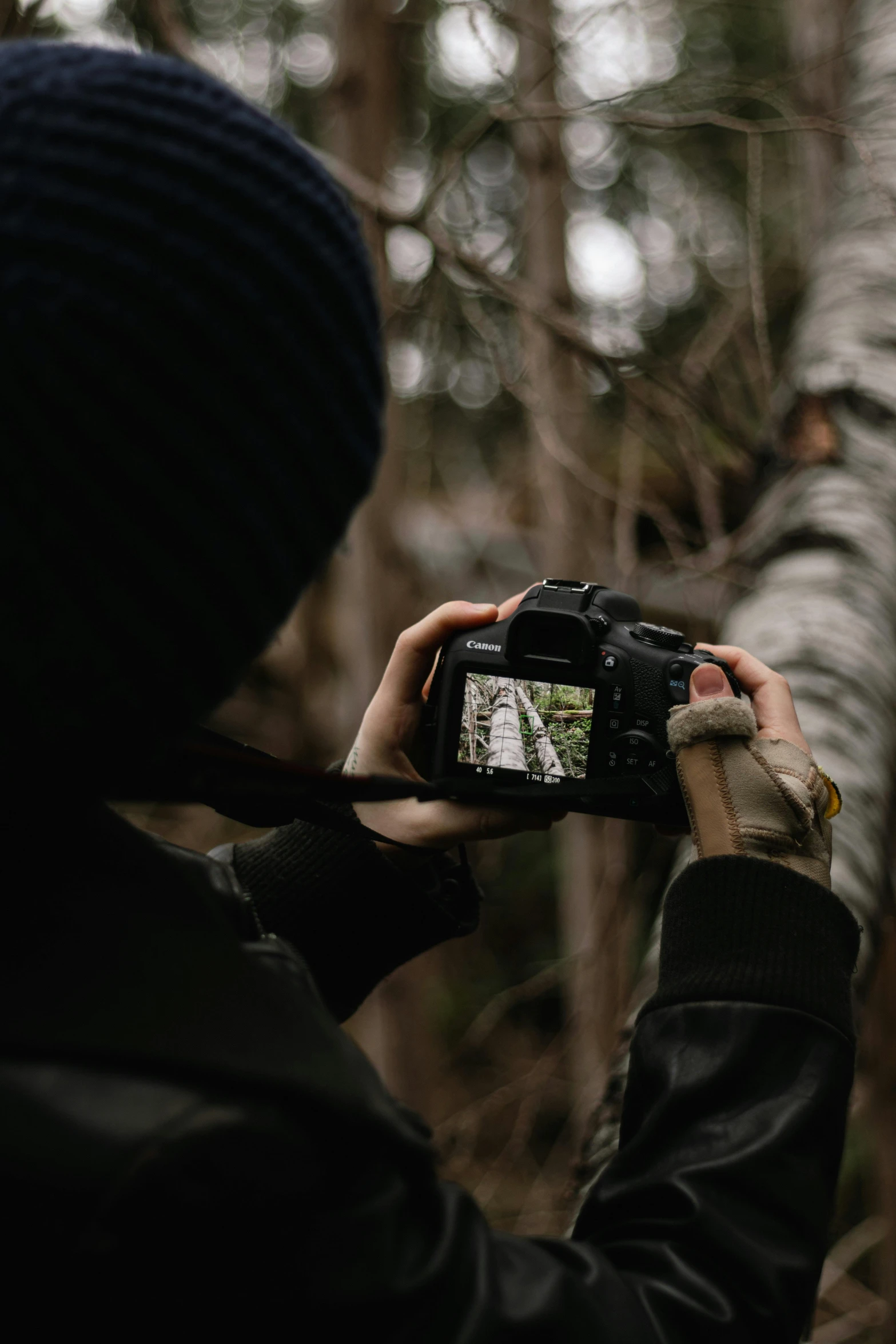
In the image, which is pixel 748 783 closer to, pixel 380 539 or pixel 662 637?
pixel 662 637

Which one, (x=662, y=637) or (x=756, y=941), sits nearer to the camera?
(x=756, y=941)

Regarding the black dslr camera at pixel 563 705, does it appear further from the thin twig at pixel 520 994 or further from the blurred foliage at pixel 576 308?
the thin twig at pixel 520 994

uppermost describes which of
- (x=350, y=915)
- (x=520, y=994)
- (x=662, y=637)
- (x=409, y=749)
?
(x=662, y=637)

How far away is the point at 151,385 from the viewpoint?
1.66ft

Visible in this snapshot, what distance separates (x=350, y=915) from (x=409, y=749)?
0.62 ft

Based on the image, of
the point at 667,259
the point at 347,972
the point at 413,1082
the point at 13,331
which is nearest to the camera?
the point at 13,331

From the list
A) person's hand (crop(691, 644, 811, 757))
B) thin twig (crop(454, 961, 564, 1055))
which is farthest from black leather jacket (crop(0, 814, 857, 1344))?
thin twig (crop(454, 961, 564, 1055))

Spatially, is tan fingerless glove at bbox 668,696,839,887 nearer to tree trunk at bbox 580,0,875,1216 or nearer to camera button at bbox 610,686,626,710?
camera button at bbox 610,686,626,710

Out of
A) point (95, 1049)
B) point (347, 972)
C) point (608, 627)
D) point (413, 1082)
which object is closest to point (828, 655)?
point (608, 627)

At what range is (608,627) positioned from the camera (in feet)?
3.47

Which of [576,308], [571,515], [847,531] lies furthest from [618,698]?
[576,308]

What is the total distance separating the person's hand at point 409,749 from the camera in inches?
39.6

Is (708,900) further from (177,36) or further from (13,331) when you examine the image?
(177,36)

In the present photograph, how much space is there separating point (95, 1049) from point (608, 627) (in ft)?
2.31
